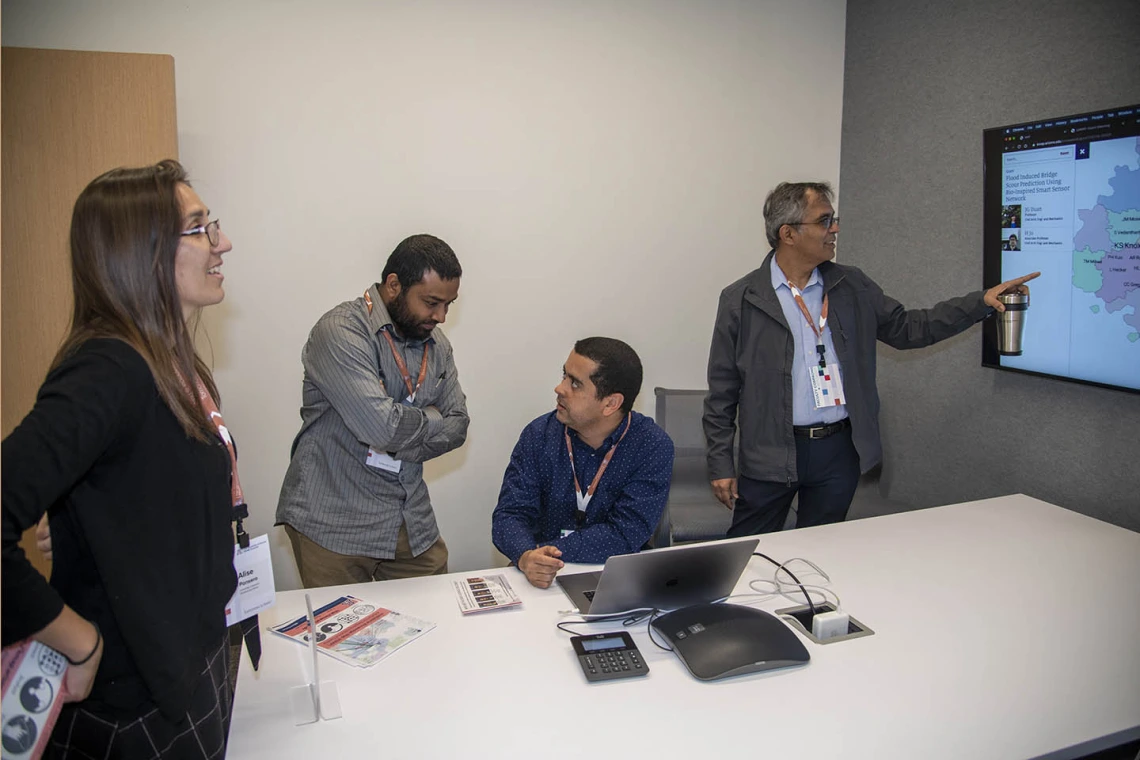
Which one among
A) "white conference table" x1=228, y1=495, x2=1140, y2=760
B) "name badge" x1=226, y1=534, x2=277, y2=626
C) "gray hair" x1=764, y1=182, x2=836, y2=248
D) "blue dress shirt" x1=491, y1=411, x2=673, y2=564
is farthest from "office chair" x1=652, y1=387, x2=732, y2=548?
"name badge" x1=226, y1=534, x2=277, y2=626

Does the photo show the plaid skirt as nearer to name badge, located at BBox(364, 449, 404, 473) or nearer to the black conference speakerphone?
the black conference speakerphone

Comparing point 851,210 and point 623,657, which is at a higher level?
point 851,210

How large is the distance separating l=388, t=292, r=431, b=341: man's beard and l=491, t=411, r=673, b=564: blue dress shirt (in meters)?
0.45

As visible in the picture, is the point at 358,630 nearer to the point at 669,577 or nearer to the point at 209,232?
the point at 669,577

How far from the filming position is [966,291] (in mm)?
3215

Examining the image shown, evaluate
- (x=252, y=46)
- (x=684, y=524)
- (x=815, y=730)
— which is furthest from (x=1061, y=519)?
(x=252, y=46)

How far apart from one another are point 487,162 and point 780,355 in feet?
5.24

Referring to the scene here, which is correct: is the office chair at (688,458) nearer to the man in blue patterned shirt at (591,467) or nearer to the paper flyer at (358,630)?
the man in blue patterned shirt at (591,467)

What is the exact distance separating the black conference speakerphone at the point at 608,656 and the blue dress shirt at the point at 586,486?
46 centimetres

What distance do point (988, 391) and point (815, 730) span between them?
220 cm

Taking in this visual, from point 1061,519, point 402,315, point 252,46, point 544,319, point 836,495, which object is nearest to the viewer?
point 402,315

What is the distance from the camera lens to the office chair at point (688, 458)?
3.24 metres

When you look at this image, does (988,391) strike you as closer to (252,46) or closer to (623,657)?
(623,657)

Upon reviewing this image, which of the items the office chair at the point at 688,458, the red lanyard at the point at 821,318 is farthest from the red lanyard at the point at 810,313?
the office chair at the point at 688,458
